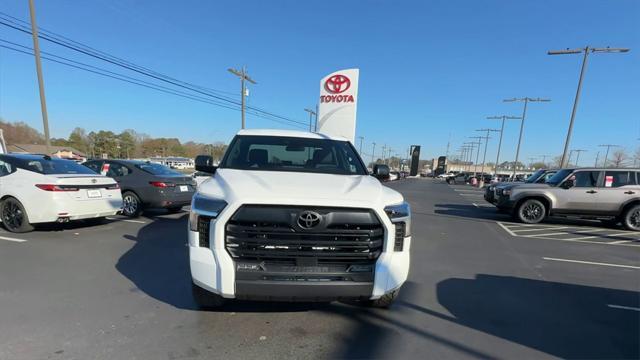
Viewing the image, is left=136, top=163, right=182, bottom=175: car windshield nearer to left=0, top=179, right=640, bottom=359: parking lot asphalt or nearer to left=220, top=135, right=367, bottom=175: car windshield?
left=0, top=179, right=640, bottom=359: parking lot asphalt

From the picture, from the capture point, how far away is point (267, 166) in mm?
4051

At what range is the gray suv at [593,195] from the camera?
31.2 feet

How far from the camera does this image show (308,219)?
2.76 m

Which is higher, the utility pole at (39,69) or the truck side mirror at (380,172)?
the utility pole at (39,69)

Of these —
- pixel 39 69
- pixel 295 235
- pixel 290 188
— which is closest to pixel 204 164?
pixel 290 188

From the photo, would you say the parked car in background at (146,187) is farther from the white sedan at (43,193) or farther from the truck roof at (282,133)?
the truck roof at (282,133)

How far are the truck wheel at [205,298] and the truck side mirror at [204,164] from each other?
172 cm

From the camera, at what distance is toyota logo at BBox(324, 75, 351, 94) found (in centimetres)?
1198

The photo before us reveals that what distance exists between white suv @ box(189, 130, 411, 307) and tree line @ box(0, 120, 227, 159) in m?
94.0

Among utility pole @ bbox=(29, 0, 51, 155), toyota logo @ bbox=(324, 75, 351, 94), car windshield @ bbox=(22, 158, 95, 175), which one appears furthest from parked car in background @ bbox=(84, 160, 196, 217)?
utility pole @ bbox=(29, 0, 51, 155)

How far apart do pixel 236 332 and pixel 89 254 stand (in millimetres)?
3502

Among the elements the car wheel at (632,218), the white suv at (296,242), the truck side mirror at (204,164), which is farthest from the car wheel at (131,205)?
the car wheel at (632,218)

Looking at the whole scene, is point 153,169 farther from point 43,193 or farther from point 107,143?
point 107,143

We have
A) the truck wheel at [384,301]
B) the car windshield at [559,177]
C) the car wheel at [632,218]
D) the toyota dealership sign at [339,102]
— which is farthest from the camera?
the toyota dealership sign at [339,102]
